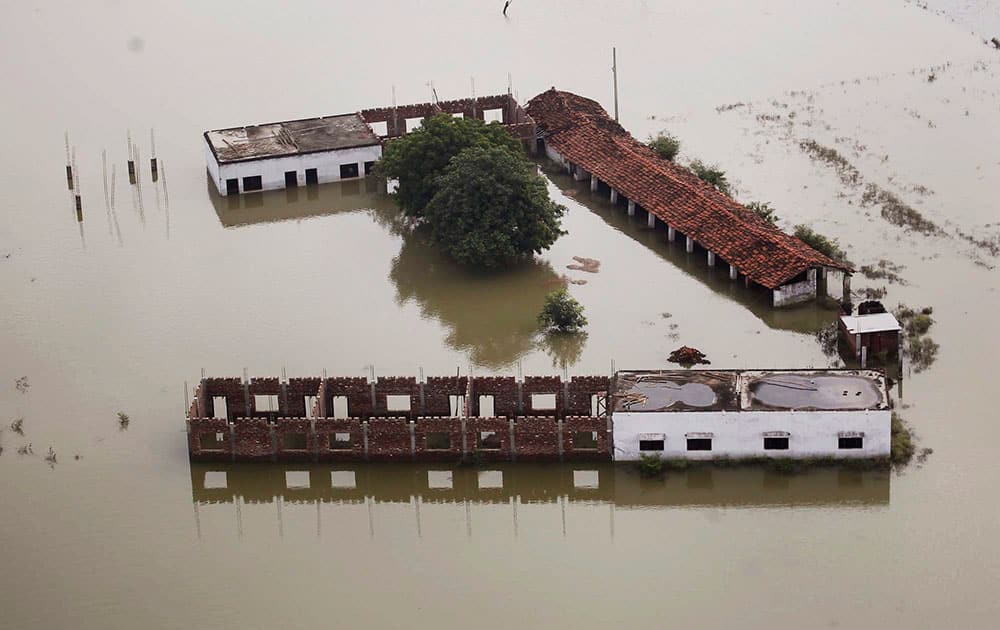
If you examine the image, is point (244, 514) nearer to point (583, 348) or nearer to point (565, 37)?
point (583, 348)

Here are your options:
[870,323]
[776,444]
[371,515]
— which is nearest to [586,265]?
[870,323]

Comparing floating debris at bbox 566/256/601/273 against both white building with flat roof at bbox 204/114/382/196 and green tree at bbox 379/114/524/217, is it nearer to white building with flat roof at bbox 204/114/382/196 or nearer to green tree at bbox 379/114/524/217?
green tree at bbox 379/114/524/217

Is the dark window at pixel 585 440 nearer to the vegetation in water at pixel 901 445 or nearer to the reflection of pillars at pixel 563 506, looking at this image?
the reflection of pillars at pixel 563 506

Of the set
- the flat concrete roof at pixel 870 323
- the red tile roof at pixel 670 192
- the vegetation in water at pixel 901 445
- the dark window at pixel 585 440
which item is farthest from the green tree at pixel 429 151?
the vegetation in water at pixel 901 445

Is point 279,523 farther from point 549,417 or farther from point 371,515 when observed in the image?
point 549,417

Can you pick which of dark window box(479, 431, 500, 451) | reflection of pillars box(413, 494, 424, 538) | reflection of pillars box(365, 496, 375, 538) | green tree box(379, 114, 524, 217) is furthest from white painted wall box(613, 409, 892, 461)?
green tree box(379, 114, 524, 217)

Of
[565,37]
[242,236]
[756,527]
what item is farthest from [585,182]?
[756,527]
